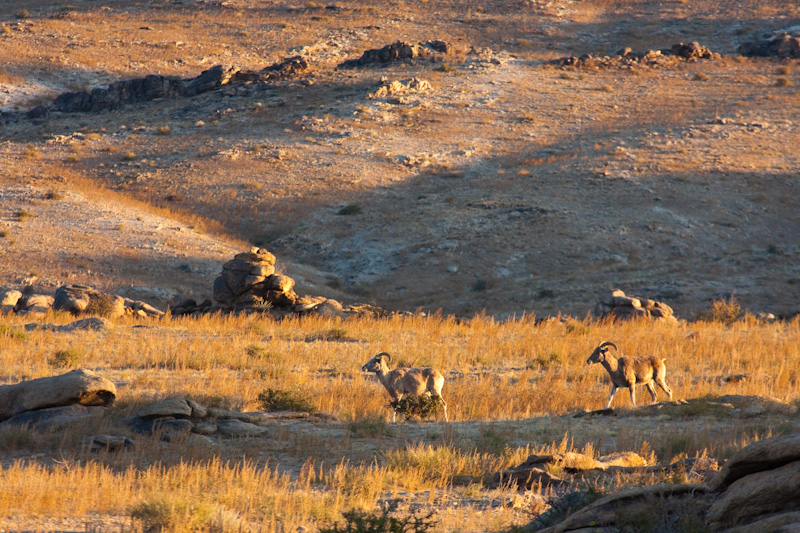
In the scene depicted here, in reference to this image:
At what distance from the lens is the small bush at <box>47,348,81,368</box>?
12996 millimetres

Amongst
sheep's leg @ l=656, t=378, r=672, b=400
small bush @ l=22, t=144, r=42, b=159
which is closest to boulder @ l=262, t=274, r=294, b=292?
sheep's leg @ l=656, t=378, r=672, b=400

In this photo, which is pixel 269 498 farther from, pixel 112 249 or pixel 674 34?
pixel 674 34

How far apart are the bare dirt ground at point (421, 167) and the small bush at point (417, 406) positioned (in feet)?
51.3

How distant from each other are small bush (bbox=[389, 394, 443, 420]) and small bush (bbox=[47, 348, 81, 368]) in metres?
6.32

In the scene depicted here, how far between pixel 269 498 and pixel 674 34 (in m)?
67.9

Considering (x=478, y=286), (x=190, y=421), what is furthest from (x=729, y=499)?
(x=478, y=286)

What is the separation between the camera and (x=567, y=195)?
116ft

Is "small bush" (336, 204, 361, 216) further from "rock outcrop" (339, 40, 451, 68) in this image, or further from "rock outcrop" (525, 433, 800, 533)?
"rock outcrop" (525, 433, 800, 533)

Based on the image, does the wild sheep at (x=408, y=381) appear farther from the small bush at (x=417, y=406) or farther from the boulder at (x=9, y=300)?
the boulder at (x=9, y=300)

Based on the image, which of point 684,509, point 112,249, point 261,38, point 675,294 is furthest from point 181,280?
point 261,38

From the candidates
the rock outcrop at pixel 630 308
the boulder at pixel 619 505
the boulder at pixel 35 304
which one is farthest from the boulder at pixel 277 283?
the boulder at pixel 619 505

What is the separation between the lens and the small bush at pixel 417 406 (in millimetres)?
10203

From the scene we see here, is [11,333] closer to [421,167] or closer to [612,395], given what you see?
[612,395]

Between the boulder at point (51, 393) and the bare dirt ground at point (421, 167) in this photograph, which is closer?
the boulder at point (51, 393)
